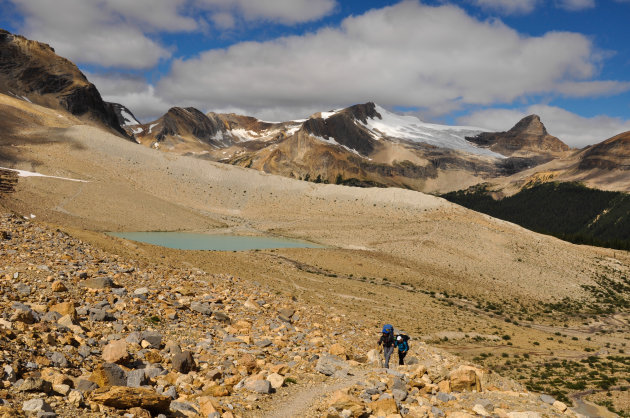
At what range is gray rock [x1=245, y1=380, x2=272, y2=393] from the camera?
12156mm

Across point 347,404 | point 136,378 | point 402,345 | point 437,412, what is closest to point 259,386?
point 347,404

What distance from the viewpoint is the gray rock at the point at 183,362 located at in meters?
12.4

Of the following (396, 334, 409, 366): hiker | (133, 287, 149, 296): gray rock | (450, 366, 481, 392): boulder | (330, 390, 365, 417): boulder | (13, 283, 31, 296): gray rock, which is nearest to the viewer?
(330, 390, 365, 417): boulder

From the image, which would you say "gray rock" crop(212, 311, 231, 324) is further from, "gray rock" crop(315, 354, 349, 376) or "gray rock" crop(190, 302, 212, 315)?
"gray rock" crop(315, 354, 349, 376)

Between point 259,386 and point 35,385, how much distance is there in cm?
576

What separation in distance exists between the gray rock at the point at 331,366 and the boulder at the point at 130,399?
6436mm

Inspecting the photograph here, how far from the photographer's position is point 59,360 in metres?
10.4

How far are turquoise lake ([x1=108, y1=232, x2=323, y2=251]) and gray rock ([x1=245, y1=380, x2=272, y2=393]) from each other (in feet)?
176

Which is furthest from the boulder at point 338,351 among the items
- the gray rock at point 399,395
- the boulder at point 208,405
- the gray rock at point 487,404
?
the boulder at point 208,405

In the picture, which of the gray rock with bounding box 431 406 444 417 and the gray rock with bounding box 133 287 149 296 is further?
the gray rock with bounding box 133 287 149 296

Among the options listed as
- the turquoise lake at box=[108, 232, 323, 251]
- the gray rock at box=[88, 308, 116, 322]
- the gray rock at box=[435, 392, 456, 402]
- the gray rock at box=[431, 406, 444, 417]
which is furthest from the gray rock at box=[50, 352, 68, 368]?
the turquoise lake at box=[108, 232, 323, 251]

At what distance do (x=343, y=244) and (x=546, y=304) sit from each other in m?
34.5

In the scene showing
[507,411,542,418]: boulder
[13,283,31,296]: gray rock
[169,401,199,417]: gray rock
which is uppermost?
[13,283,31,296]: gray rock

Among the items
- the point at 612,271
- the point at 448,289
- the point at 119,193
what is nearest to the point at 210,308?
the point at 448,289
